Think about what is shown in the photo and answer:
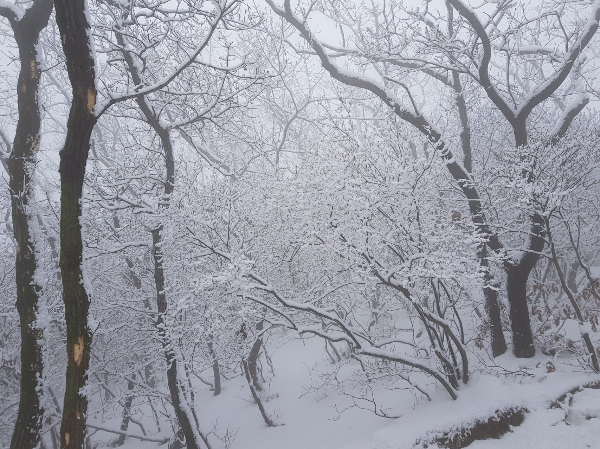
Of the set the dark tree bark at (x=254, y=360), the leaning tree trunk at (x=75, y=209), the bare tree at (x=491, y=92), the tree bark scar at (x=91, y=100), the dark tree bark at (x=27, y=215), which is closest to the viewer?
the leaning tree trunk at (x=75, y=209)

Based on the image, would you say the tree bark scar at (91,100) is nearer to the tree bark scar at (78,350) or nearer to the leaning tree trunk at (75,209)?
the leaning tree trunk at (75,209)

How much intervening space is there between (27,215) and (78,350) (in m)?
2.96

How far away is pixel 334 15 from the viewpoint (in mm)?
9273

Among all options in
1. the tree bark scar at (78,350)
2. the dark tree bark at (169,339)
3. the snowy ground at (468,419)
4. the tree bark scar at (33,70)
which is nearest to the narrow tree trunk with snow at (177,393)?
the dark tree bark at (169,339)

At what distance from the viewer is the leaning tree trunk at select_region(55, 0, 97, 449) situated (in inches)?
Answer: 135

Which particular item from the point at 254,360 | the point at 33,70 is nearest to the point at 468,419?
the point at 254,360

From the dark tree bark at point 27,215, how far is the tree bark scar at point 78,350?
6.27ft

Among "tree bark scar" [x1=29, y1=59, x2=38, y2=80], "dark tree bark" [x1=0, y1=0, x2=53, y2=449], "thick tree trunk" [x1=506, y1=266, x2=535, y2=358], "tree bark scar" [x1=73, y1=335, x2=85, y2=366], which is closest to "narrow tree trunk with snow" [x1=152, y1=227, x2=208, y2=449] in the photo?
"dark tree bark" [x1=0, y1=0, x2=53, y2=449]

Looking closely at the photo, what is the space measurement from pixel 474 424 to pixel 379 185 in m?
4.04

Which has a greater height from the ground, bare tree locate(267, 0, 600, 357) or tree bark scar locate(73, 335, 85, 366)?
bare tree locate(267, 0, 600, 357)

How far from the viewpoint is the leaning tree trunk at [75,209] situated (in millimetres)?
3418

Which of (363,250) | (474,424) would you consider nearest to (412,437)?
(474,424)

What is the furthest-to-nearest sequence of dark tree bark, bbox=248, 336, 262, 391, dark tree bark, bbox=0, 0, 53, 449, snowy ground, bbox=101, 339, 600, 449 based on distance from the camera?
dark tree bark, bbox=248, 336, 262, 391 < snowy ground, bbox=101, 339, 600, 449 < dark tree bark, bbox=0, 0, 53, 449

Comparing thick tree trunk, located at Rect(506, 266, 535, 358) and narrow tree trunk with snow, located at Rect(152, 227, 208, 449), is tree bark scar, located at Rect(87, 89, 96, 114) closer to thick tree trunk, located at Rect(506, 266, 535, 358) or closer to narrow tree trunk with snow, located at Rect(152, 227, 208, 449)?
narrow tree trunk with snow, located at Rect(152, 227, 208, 449)
